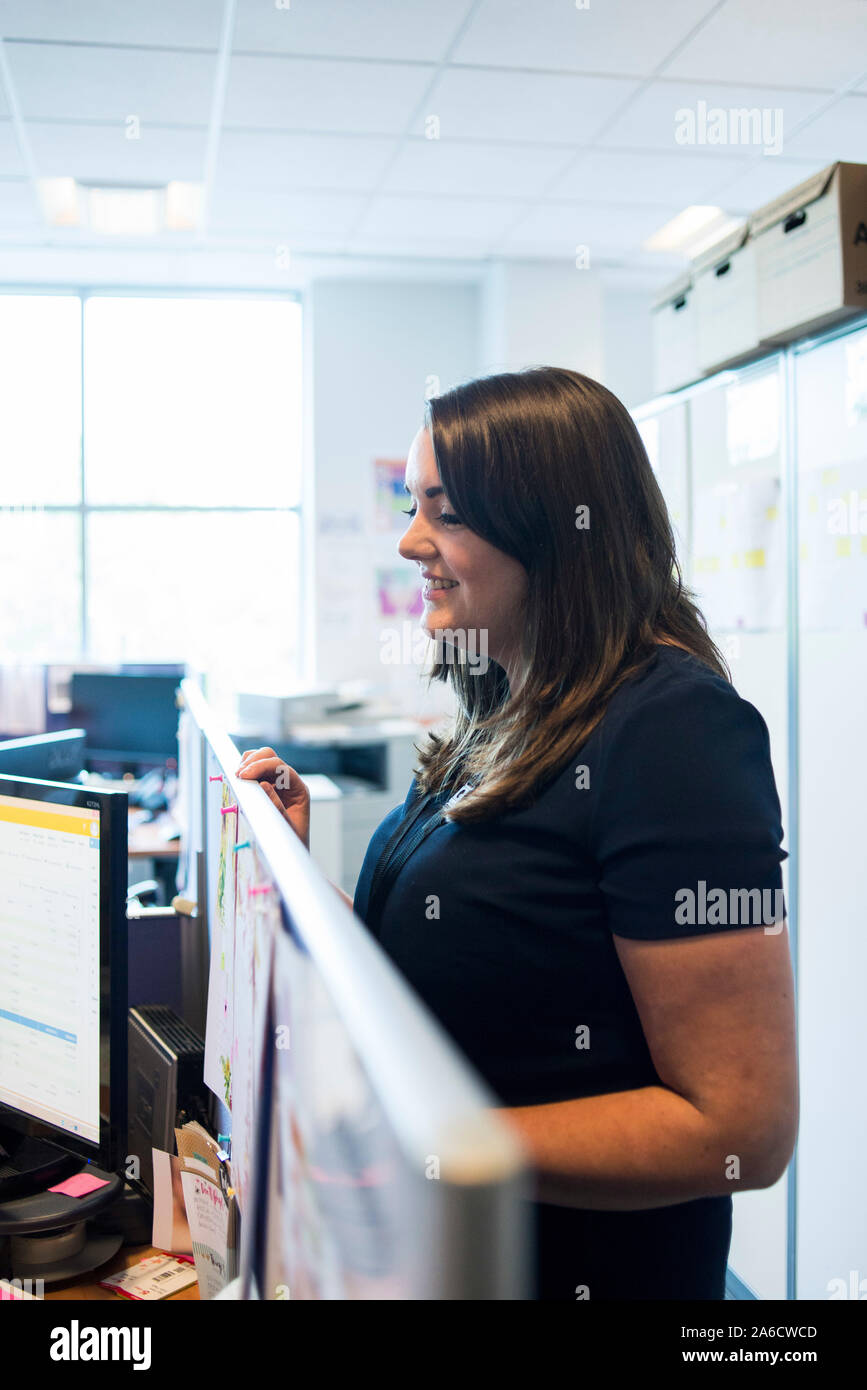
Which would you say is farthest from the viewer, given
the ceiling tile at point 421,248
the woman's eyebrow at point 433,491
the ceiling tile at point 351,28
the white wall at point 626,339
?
the white wall at point 626,339

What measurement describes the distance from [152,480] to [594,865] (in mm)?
4635

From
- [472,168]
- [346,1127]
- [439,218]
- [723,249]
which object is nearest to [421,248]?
[439,218]

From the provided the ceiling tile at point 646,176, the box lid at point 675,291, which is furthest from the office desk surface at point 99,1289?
the ceiling tile at point 646,176

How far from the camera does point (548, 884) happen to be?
852 mm

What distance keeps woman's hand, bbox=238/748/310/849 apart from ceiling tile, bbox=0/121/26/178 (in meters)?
2.97

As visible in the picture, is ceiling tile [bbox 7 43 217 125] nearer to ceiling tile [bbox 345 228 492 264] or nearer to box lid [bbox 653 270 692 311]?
ceiling tile [bbox 345 228 492 264]

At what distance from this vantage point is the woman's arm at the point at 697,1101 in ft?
2.46

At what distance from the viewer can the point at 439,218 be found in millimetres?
4141

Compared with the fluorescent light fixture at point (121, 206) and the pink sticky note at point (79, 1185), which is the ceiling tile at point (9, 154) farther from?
the pink sticky note at point (79, 1185)

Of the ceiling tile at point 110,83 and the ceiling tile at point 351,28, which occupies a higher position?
the ceiling tile at point 110,83

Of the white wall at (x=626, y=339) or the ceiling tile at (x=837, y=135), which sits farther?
the white wall at (x=626, y=339)

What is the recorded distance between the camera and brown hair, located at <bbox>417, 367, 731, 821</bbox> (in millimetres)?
926

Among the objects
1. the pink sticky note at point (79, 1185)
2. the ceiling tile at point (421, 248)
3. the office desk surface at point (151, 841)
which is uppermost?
the ceiling tile at point (421, 248)

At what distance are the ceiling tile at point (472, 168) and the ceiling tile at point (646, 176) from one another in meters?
0.10
